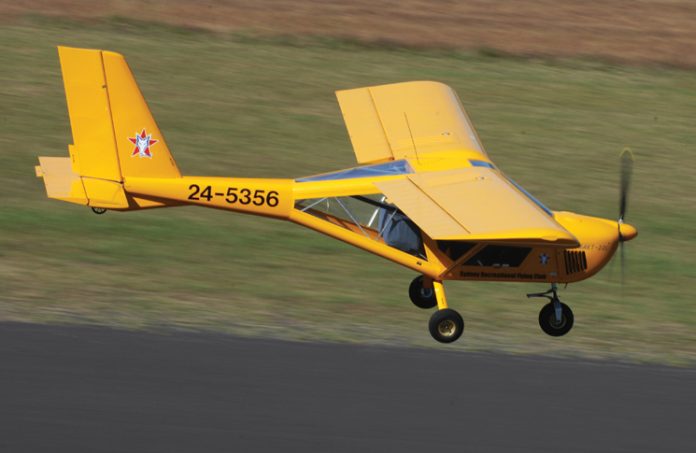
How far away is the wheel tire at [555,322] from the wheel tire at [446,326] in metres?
1.41

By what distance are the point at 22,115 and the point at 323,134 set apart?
246 inches

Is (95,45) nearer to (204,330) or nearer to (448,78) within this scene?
(448,78)

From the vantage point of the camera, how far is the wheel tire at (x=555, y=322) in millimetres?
16250

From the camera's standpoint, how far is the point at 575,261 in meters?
15.4

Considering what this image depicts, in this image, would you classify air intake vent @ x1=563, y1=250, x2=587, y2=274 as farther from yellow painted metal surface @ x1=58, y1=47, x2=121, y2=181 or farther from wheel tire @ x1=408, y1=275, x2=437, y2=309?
yellow painted metal surface @ x1=58, y1=47, x2=121, y2=181

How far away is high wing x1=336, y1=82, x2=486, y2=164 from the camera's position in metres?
17.3

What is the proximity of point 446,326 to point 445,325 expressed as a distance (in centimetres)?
2

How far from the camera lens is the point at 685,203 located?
77.2ft

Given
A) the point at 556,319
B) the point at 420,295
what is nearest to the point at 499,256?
the point at 556,319

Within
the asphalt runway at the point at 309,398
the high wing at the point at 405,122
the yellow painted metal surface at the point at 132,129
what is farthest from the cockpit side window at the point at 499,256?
the yellow painted metal surface at the point at 132,129

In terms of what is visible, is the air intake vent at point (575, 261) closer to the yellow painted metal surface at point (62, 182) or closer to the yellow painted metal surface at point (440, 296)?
the yellow painted metal surface at point (440, 296)

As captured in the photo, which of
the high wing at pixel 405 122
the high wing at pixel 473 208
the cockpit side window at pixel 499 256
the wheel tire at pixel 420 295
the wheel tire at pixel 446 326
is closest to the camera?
the high wing at pixel 473 208

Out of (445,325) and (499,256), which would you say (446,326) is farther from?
(499,256)

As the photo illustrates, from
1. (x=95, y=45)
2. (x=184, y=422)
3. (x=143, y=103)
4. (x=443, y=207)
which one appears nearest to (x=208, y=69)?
(x=95, y=45)
